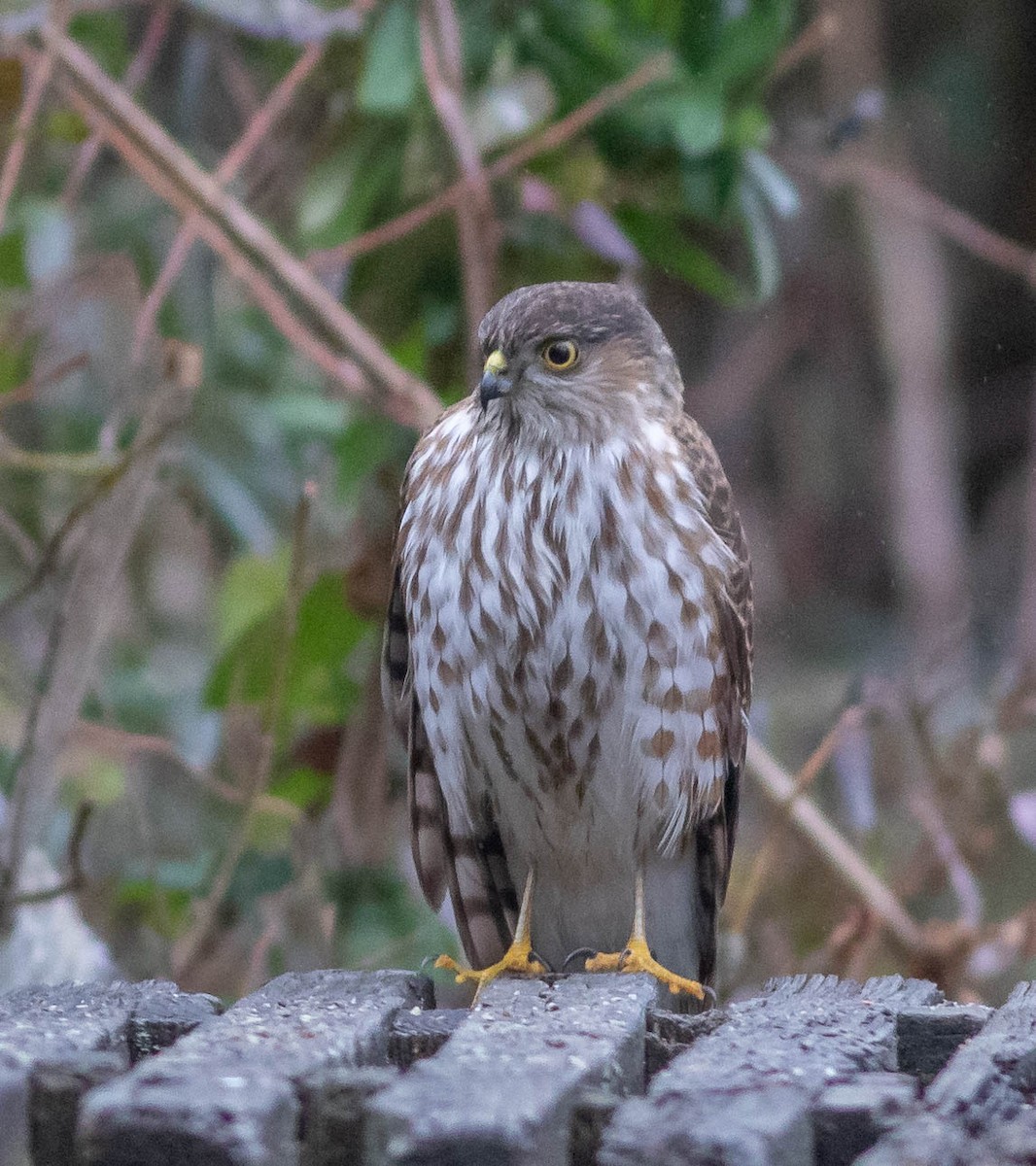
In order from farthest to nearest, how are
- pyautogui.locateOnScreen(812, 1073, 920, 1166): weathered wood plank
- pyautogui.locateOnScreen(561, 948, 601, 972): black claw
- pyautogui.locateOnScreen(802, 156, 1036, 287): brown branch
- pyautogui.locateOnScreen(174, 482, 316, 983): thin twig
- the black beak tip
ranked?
pyautogui.locateOnScreen(802, 156, 1036, 287): brown branch < pyautogui.locateOnScreen(174, 482, 316, 983): thin twig < pyautogui.locateOnScreen(561, 948, 601, 972): black claw < the black beak tip < pyautogui.locateOnScreen(812, 1073, 920, 1166): weathered wood plank

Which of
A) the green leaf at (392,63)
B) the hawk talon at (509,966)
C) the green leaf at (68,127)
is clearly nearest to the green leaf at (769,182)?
the green leaf at (392,63)

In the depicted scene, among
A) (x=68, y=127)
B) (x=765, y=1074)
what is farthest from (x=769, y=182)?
(x=765, y=1074)

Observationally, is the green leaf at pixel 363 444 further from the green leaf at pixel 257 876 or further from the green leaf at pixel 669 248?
the green leaf at pixel 257 876

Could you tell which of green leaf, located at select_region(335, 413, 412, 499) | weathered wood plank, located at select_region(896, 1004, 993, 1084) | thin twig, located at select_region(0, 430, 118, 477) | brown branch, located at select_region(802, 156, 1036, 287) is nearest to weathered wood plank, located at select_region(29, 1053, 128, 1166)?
weathered wood plank, located at select_region(896, 1004, 993, 1084)

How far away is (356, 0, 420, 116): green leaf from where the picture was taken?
11.2ft

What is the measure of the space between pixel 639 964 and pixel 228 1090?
127cm

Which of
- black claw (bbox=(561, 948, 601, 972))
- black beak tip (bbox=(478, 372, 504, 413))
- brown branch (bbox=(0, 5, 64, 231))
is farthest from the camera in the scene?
brown branch (bbox=(0, 5, 64, 231))

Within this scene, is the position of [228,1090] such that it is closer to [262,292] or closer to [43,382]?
[43,382]

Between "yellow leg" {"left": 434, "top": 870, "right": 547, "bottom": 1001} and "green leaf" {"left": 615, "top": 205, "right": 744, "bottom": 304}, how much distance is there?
1.53 m

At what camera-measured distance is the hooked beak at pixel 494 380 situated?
2.43m

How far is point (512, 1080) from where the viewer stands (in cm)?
135

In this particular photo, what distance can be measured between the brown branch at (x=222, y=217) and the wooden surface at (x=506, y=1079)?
1706 mm

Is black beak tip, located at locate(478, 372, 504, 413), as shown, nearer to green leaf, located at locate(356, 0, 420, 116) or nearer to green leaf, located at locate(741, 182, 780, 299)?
green leaf, located at locate(356, 0, 420, 116)

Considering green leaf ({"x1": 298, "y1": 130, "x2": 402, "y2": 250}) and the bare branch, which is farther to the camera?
green leaf ({"x1": 298, "y1": 130, "x2": 402, "y2": 250})
